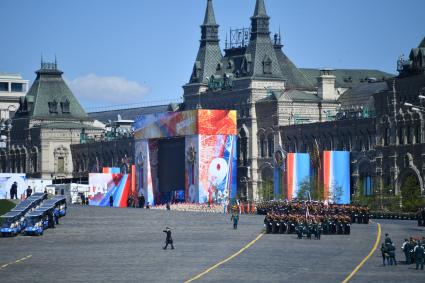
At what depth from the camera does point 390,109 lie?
150625mm

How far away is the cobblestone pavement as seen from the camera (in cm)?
7625

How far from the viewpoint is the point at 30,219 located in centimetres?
11150

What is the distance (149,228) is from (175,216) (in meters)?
15.3

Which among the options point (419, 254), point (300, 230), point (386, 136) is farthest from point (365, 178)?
point (419, 254)

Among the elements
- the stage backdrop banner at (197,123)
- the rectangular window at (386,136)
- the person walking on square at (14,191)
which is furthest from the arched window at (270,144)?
A: the rectangular window at (386,136)

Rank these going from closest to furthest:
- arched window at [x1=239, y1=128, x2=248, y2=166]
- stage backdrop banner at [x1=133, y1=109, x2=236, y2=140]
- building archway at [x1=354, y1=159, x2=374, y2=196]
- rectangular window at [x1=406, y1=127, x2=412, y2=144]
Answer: rectangular window at [x1=406, y1=127, x2=412, y2=144]
building archway at [x1=354, y1=159, x2=374, y2=196]
stage backdrop banner at [x1=133, y1=109, x2=236, y2=140]
arched window at [x1=239, y1=128, x2=248, y2=166]

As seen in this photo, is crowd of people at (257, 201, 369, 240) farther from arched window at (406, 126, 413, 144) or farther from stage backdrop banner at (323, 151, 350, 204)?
stage backdrop banner at (323, 151, 350, 204)

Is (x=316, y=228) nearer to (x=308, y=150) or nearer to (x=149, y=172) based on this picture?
(x=308, y=150)

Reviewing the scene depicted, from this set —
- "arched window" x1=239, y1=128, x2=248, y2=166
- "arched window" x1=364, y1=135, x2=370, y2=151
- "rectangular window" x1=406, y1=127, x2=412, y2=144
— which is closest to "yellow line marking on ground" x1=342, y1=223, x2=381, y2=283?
"rectangular window" x1=406, y1=127, x2=412, y2=144

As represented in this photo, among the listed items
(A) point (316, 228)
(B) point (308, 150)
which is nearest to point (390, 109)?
(B) point (308, 150)

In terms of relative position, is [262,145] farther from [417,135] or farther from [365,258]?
[365,258]

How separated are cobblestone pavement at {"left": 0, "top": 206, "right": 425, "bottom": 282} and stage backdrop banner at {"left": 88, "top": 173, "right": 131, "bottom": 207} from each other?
53.1 metres

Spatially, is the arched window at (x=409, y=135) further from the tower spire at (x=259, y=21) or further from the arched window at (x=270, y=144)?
the tower spire at (x=259, y=21)

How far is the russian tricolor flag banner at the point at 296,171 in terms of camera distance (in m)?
162
